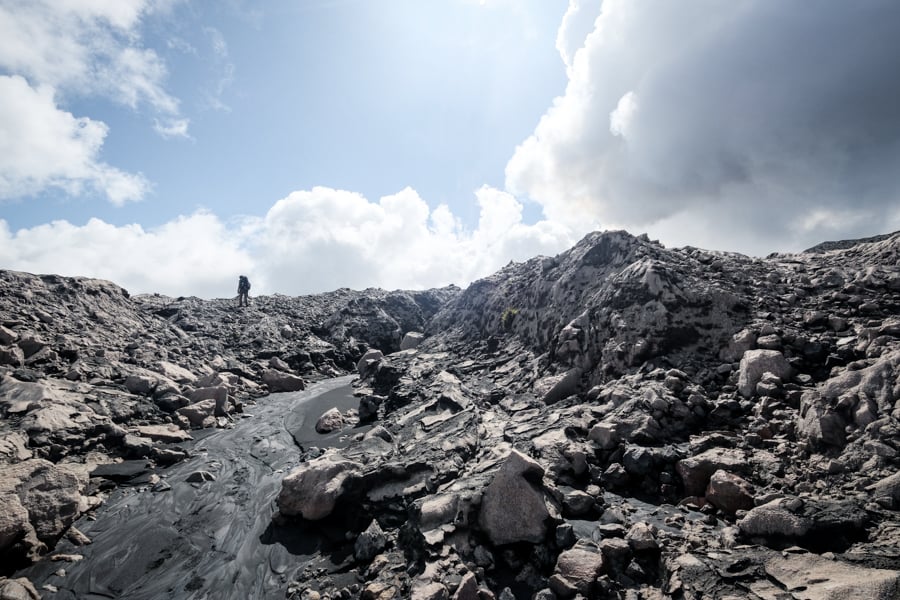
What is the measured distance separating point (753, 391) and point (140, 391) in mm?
24240

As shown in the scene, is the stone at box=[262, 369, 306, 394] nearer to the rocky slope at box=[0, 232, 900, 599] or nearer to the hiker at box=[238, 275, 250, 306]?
the rocky slope at box=[0, 232, 900, 599]

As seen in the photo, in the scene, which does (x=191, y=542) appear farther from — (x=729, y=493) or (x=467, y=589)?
(x=729, y=493)

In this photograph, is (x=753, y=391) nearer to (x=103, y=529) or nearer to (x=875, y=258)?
(x=875, y=258)

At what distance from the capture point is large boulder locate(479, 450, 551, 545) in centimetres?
734

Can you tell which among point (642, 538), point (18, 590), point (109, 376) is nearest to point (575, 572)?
point (642, 538)

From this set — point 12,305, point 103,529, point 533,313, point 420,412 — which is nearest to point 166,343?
point 12,305

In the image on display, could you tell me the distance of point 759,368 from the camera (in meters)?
9.87

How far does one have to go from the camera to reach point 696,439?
30.3ft

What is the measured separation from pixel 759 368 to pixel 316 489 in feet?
40.5

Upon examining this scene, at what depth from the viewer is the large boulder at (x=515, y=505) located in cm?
734

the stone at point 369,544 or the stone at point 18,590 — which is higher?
the stone at point 369,544

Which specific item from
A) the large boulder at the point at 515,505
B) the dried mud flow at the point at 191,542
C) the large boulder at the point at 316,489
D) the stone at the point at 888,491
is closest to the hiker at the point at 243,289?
the dried mud flow at the point at 191,542

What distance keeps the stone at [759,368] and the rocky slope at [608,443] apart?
52 millimetres

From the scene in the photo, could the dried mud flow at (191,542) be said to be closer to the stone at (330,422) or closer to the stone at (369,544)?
the stone at (369,544)
